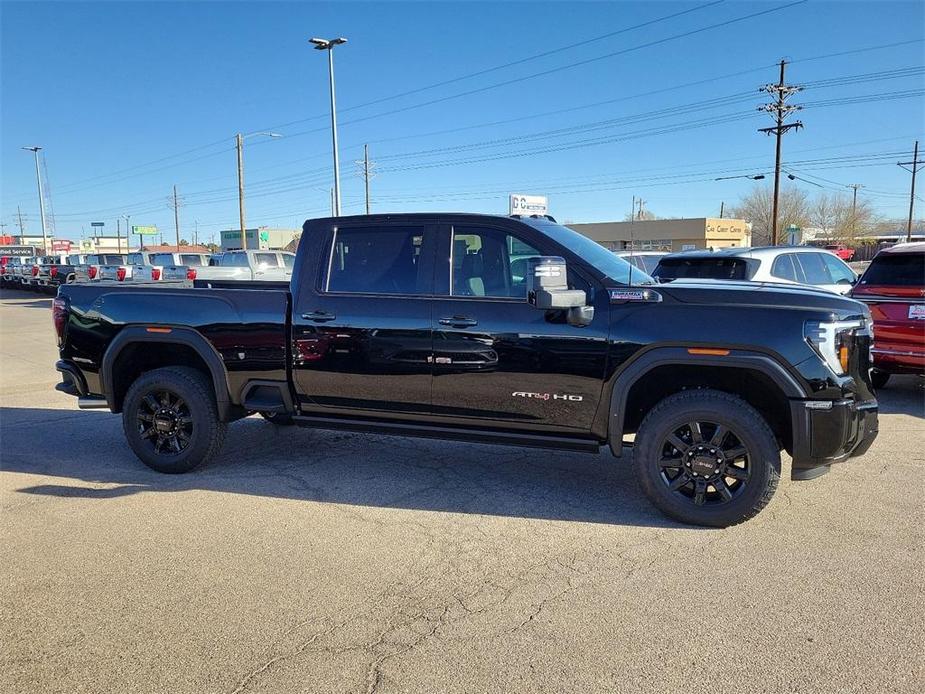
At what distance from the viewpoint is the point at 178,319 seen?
5184mm

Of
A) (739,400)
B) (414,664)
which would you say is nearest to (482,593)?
(414,664)

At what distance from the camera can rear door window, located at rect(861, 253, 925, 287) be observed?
7402 millimetres

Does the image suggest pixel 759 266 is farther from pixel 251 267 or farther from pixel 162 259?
pixel 162 259

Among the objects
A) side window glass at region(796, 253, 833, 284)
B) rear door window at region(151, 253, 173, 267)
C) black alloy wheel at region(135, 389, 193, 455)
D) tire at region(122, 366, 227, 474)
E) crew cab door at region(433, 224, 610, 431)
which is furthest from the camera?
rear door window at region(151, 253, 173, 267)

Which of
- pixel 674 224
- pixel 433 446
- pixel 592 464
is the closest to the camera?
pixel 592 464

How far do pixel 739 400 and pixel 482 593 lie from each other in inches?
78.0

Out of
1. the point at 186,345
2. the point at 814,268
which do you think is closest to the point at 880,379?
the point at 814,268

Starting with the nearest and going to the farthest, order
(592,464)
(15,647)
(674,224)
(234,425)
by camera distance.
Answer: (15,647)
(592,464)
(234,425)
(674,224)

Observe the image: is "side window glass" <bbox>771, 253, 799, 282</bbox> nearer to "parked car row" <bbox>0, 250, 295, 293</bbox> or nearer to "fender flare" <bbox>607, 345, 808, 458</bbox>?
"fender flare" <bbox>607, 345, 808, 458</bbox>

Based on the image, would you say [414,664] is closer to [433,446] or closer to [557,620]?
[557,620]

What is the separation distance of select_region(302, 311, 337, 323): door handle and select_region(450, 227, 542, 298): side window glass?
932 mm

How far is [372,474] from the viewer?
17.5ft

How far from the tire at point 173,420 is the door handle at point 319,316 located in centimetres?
109

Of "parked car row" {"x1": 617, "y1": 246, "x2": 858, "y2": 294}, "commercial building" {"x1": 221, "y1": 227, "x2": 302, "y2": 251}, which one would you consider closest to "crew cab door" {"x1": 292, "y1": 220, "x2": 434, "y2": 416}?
"parked car row" {"x1": 617, "y1": 246, "x2": 858, "y2": 294}
